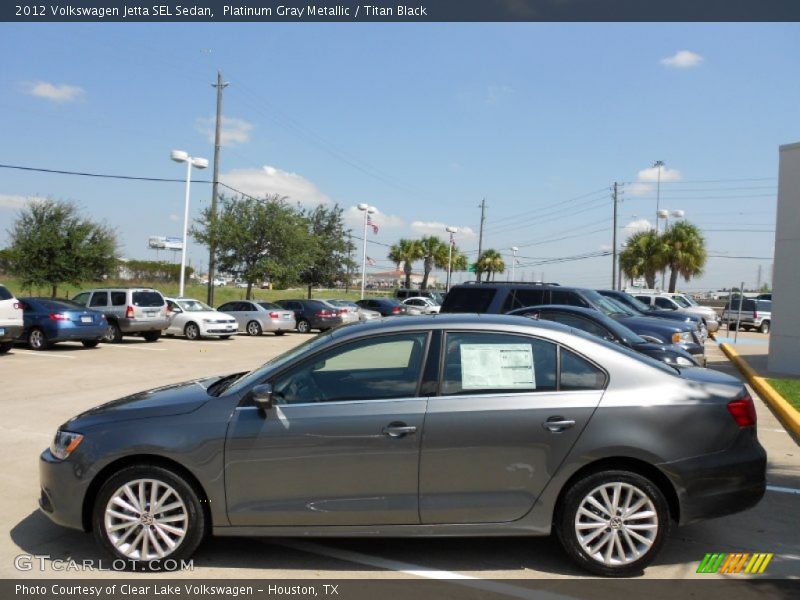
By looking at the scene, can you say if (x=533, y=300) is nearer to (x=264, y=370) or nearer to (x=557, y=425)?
(x=557, y=425)

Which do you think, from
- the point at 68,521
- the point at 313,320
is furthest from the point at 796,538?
the point at 313,320

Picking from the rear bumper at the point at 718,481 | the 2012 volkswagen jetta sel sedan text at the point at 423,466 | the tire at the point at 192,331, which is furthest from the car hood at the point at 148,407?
the tire at the point at 192,331

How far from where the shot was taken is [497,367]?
456 centimetres

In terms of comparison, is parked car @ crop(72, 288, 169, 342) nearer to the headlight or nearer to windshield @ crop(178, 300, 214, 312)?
windshield @ crop(178, 300, 214, 312)

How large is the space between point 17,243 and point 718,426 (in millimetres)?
31196

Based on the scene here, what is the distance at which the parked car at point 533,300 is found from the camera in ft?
42.6

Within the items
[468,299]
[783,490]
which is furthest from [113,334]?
[783,490]

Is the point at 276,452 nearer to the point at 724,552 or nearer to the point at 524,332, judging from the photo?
the point at 524,332

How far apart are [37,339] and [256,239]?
16.9m

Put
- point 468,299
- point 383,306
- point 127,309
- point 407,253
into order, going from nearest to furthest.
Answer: point 468,299 → point 127,309 → point 383,306 → point 407,253

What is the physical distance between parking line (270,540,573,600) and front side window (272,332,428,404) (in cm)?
108

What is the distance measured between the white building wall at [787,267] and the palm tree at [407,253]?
50.7 meters

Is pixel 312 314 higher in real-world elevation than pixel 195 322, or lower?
higher

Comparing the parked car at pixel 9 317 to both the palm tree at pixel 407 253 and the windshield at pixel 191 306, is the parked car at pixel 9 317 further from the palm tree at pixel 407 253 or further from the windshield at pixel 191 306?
the palm tree at pixel 407 253
